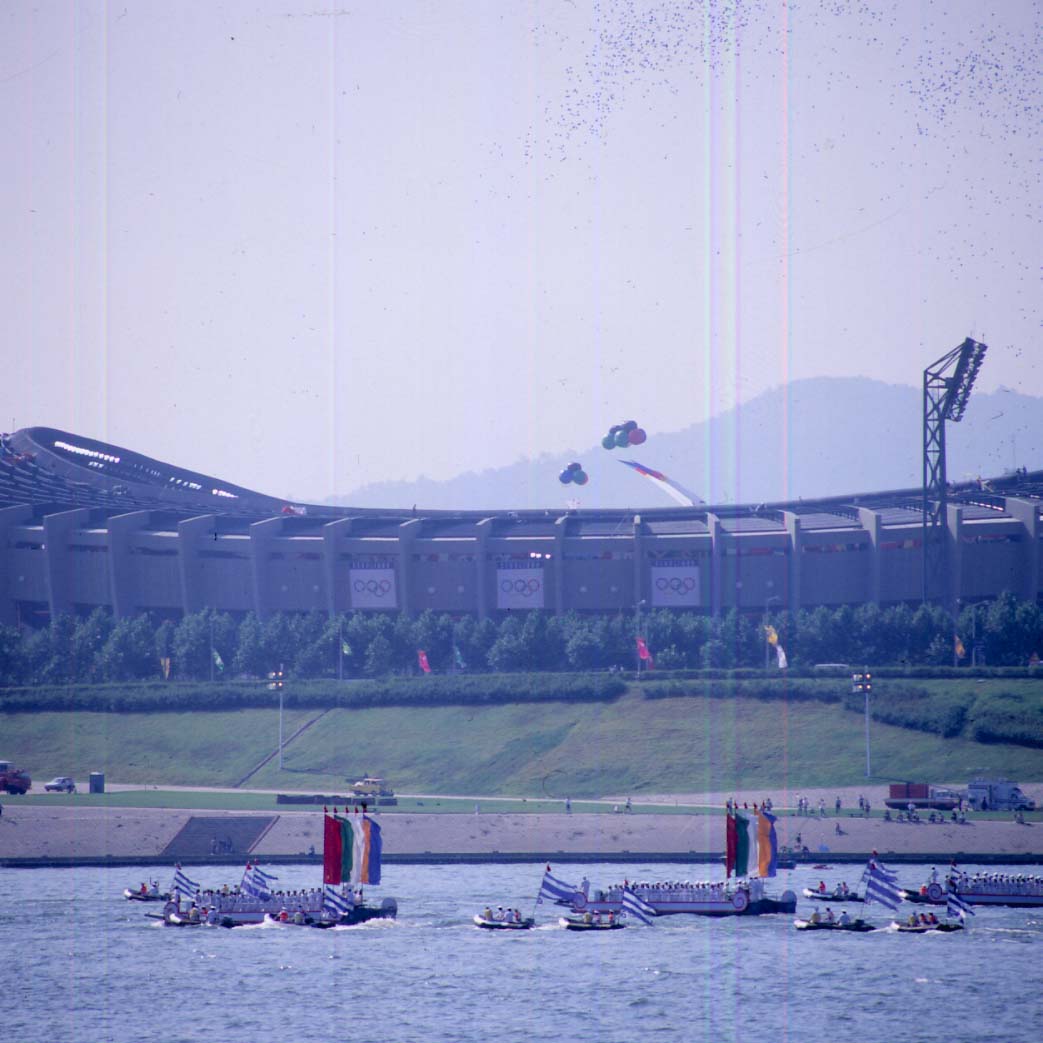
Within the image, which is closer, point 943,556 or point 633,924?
point 633,924

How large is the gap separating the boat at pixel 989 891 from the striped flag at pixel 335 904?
28.4 meters

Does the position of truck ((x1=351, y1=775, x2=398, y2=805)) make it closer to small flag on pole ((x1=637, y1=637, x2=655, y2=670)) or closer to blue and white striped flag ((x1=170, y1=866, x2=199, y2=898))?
blue and white striped flag ((x1=170, y1=866, x2=199, y2=898))

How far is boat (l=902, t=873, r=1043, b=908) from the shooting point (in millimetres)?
95625

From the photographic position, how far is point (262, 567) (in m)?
184

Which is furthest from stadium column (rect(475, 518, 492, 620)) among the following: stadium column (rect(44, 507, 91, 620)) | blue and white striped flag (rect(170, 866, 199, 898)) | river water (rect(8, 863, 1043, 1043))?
blue and white striped flag (rect(170, 866, 199, 898))

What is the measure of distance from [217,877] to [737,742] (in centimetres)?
4221

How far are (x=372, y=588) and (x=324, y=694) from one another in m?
28.3

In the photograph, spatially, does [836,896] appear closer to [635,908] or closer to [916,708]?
[635,908]

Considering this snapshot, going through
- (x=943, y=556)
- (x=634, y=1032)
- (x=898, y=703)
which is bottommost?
(x=634, y=1032)

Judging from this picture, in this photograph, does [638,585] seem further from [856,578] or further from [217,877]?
[217,877]

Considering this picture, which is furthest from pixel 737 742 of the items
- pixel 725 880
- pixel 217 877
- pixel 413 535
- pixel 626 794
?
pixel 413 535

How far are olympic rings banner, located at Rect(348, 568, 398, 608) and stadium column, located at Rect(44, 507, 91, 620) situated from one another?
29151mm

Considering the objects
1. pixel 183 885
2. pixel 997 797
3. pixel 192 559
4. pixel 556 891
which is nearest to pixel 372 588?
pixel 192 559

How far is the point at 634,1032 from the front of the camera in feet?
248
